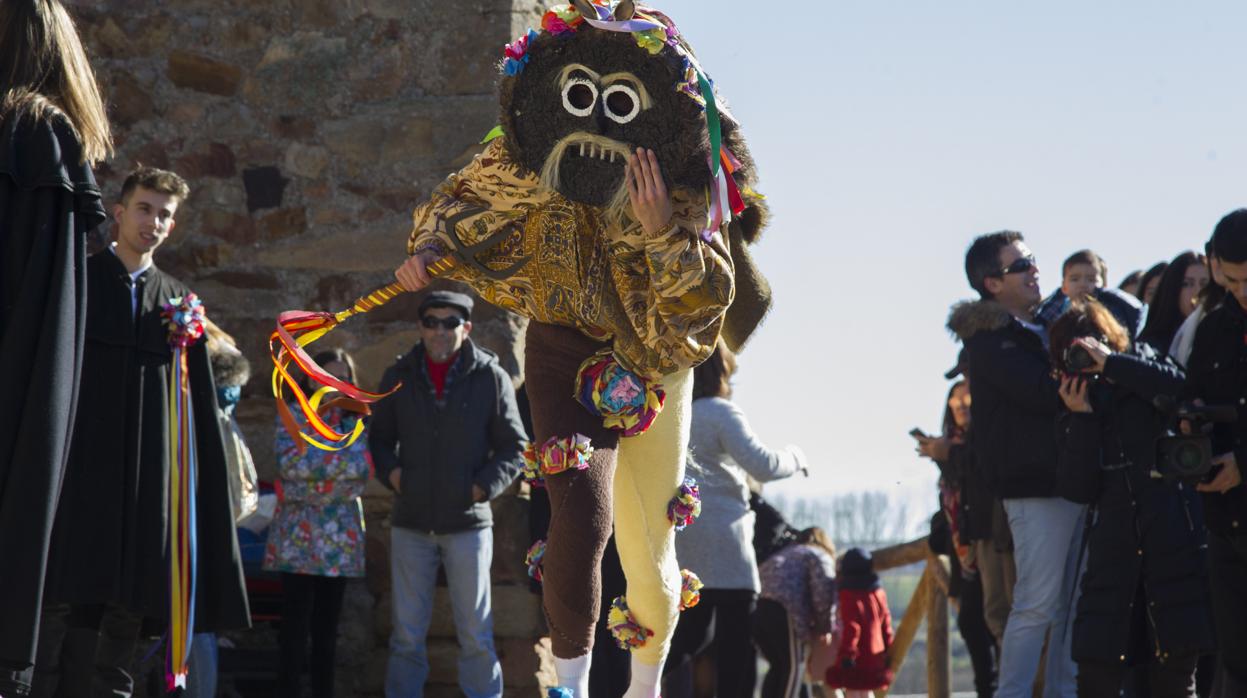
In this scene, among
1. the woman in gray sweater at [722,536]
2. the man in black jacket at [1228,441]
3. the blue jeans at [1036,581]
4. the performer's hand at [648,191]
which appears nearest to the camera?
the performer's hand at [648,191]

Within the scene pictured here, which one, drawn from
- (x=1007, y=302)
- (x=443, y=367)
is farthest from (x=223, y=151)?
(x=1007, y=302)

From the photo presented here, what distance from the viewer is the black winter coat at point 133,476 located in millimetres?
4902

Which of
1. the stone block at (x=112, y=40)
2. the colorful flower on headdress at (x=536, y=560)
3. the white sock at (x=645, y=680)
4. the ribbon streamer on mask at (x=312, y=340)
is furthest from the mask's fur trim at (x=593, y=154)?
the stone block at (x=112, y=40)

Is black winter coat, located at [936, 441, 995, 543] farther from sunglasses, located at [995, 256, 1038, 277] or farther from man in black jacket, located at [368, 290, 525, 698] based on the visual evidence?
man in black jacket, located at [368, 290, 525, 698]

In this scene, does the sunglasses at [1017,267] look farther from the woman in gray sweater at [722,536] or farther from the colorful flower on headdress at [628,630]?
the colorful flower on headdress at [628,630]

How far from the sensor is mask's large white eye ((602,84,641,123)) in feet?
13.1

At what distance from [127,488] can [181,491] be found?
192mm

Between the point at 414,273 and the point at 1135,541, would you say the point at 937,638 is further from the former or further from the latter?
the point at 414,273

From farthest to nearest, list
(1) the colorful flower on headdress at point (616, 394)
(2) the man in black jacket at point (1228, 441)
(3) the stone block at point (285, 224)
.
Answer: (3) the stone block at point (285, 224) → (2) the man in black jacket at point (1228, 441) → (1) the colorful flower on headdress at point (616, 394)

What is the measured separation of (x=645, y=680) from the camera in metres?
4.32

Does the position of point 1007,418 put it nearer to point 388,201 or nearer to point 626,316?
point 626,316

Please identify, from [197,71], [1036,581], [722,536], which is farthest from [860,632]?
[197,71]

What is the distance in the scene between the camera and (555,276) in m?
4.24

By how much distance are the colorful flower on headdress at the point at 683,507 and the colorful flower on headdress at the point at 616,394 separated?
224 millimetres
